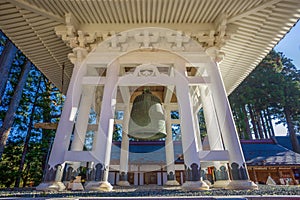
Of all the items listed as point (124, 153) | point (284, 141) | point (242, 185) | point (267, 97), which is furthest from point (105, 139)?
point (267, 97)

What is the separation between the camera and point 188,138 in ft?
11.2

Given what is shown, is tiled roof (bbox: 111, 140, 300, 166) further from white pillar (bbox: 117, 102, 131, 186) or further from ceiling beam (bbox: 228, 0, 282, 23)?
ceiling beam (bbox: 228, 0, 282, 23)

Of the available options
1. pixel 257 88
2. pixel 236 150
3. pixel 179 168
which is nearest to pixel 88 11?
pixel 236 150

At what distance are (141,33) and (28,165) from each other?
1435 centimetres

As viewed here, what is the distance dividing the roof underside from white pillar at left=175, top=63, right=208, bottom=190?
113 centimetres

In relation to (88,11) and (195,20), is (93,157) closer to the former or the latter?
(88,11)

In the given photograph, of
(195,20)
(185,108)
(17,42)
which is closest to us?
(185,108)

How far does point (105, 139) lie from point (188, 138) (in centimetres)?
140

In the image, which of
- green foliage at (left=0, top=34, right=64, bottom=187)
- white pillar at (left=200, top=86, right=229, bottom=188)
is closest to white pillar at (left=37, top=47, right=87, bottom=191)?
white pillar at (left=200, top=86, right=229, bottom=188)

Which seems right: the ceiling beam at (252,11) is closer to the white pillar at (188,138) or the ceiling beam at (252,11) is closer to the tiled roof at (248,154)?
the white pillar at (188,138)

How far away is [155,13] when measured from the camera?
384 centimetres

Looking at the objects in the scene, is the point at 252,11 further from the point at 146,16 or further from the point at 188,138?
the point at 188,138

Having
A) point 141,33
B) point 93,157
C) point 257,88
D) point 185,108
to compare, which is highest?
point 257,88

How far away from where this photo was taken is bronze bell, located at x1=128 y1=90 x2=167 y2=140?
417 centimetres
